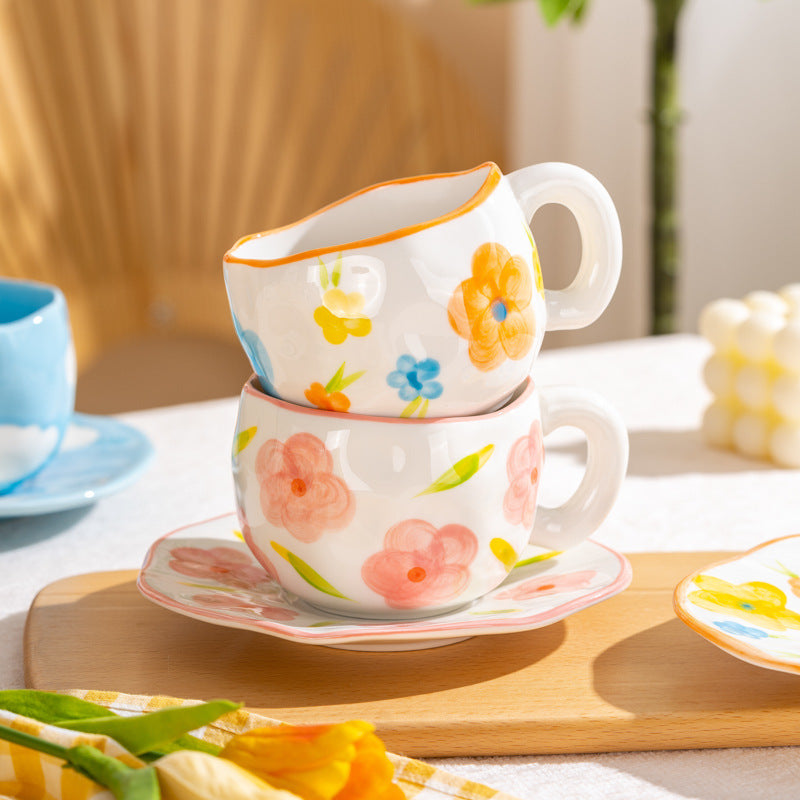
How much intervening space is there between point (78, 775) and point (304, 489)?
5.3 inches

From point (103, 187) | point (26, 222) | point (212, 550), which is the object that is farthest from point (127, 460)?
point (103, 187)

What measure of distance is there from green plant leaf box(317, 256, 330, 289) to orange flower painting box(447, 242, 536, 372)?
45 mm

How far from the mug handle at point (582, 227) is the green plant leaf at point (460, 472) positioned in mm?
58

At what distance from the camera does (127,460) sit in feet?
2.08

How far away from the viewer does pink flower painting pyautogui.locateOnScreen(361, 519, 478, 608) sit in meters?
0.39

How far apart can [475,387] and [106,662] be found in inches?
7.0

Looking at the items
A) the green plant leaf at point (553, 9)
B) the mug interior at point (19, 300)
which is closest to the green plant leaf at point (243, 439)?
the mug interior at point (19, 300)

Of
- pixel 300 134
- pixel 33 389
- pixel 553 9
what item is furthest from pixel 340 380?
pixel 300 134

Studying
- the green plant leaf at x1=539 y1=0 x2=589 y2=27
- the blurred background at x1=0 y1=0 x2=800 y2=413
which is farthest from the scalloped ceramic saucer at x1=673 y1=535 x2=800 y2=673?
the blurred background at x1=0 y1=0 x2=800 y2=413

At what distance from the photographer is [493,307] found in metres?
0.39

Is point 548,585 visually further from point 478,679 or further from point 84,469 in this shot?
point 84,469

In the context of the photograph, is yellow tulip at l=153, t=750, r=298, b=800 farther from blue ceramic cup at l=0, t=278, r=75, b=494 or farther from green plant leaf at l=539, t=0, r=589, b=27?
green plant leaf at l=539, t=0, r=589, b=27

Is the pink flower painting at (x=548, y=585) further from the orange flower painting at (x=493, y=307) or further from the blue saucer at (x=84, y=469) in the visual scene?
the blue saucer at (x=84, y=469)

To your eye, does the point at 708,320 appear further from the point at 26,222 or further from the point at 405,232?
the point at 26,222
